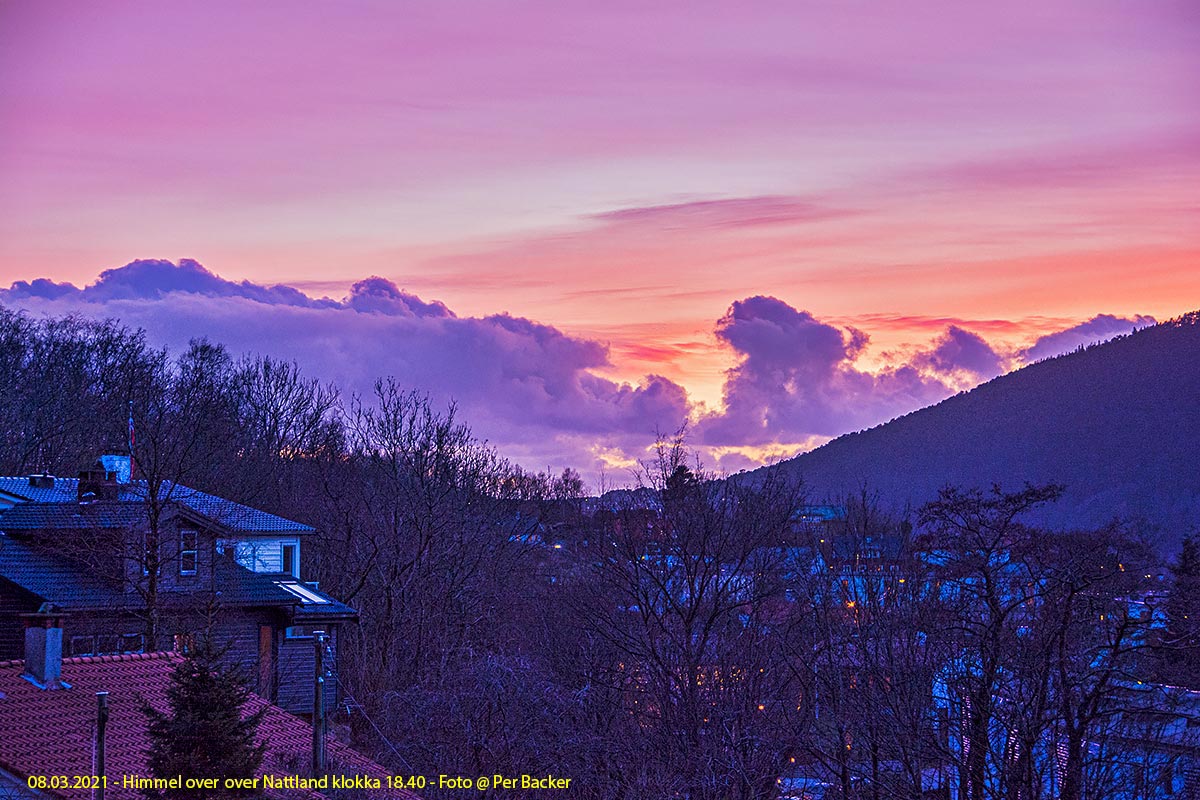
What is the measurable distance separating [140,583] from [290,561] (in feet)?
22.6

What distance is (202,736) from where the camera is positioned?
14.0 metres

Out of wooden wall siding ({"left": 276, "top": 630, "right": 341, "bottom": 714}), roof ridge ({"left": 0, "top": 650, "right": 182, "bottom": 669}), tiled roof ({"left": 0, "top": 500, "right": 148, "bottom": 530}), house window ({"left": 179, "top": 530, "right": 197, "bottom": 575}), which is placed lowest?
wooden wall siding ({"left": 276, "top": 630, "right": 341, "bottom": 714})

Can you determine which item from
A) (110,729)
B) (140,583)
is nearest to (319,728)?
(110,729)

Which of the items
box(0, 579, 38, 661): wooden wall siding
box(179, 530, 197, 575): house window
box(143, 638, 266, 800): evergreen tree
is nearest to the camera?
box(143, 638, 266, 800): evergreen tree

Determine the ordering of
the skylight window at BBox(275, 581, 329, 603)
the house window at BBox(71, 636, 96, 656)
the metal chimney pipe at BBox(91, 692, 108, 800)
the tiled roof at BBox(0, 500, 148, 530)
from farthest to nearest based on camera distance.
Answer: the skylight window at BBox(275, 581, 329, 603)
the tiled roof at BBox(0, 500, 148, 530)
the house window at BBox(71, 636, 96, 656)
the metal chimney pipe at BBox(91, 692, 108, 800)

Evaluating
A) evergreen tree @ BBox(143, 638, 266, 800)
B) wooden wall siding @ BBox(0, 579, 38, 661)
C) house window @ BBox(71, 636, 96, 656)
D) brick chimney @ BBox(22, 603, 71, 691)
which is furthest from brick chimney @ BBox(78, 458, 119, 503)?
evergreen tree @ BBox(143, 638, 266, 800)

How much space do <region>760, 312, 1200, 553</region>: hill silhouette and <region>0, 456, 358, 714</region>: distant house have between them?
225 feet

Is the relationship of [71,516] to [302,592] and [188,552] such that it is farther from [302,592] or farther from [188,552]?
[302,592]

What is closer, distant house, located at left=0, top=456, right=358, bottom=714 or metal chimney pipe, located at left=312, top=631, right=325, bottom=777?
metal chimney pipe, located at left=312, top=631, right=325, bottom=777

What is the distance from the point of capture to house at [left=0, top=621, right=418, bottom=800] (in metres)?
15.0

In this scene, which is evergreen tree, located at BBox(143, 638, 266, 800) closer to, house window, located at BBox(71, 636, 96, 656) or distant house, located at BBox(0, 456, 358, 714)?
distant house, located at BBox(0, 456, 358, 714)

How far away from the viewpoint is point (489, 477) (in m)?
60.0

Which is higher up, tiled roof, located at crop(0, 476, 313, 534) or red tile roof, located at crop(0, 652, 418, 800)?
tiled roof, located at crop(0, 476, 313, 534)

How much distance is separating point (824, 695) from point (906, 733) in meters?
7.86
